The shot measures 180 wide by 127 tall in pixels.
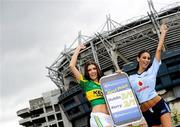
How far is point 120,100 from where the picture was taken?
5438mm

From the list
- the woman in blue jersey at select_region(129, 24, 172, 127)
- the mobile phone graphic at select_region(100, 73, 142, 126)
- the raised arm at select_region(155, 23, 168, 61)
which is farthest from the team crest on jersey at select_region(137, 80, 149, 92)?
the raised arm at select_region(155, 23, 168, 61)

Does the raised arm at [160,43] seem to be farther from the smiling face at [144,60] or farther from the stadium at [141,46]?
the stadium at [141,46]

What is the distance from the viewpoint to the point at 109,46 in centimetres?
5750

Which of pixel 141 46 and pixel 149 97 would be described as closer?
pixel 149 97

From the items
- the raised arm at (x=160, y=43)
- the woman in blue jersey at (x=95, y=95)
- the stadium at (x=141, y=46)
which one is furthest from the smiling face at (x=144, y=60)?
the stadium at (x=141, y=46)

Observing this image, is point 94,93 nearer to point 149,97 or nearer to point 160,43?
point 149,97

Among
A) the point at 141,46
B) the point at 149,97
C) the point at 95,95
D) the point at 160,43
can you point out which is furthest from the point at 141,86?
the point at 141,46

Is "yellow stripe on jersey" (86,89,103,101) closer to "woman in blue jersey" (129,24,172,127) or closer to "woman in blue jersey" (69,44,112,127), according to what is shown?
"woman in blue jersey" (69,44,112,127)

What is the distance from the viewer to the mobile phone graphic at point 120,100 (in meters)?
5.30

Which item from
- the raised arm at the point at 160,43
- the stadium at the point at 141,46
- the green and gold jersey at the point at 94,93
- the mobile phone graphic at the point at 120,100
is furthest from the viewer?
the stadium at the point at 141,46

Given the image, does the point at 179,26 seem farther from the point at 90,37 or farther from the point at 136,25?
the point at 90,37

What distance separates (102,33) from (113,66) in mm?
5653

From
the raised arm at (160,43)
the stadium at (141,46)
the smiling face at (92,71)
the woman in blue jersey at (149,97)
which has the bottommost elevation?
the woman in blue jersey at (149,97)

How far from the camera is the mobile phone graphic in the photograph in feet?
17.4
